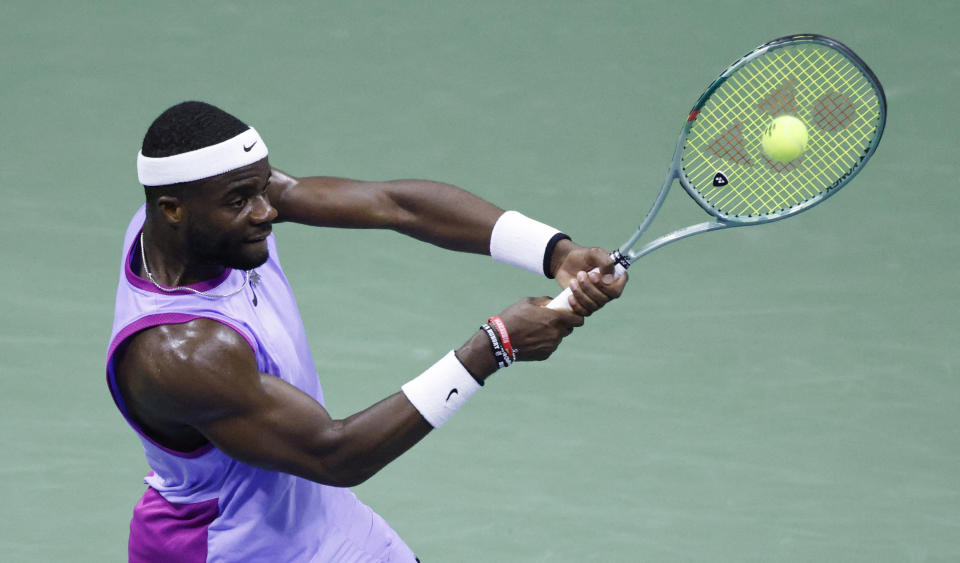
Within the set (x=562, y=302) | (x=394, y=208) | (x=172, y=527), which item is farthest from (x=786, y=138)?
(x=172, y=527)

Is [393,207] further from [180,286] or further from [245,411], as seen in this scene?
[245,411]

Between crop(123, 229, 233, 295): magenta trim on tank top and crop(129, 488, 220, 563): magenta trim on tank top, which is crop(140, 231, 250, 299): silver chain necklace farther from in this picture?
crop(129, 488, 220, 563): magenta trim on tank top

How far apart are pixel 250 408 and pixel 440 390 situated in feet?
1.32

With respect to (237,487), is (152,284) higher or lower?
higher

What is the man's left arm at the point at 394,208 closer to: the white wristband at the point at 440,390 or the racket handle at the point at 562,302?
the racket handle at the point at 562,302

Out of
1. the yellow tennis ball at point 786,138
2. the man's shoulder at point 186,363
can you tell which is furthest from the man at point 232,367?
the yellow tennis ball at point 786,138

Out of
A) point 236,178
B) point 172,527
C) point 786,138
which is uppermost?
point 786,138

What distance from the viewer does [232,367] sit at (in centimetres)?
290

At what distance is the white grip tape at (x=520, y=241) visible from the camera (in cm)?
347

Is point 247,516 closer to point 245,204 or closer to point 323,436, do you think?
point 323,436

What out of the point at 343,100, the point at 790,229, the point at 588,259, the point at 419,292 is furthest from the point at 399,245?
the point at 588,259

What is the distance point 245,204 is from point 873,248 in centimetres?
368

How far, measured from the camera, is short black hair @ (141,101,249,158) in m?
2.93

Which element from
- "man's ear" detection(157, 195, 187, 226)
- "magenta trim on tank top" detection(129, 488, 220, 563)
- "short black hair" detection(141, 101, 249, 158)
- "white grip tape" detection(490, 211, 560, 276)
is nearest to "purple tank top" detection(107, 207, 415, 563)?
"magenta trim on tank top" detection(129, 488, 220, 563)
